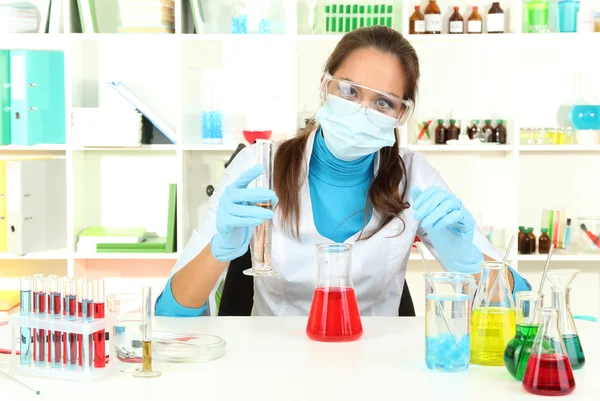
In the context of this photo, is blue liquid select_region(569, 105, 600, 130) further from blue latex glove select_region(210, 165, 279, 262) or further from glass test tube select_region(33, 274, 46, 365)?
glass test tube select_region(33, 274, 46, 365)

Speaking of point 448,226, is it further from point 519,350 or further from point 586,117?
point 586,117

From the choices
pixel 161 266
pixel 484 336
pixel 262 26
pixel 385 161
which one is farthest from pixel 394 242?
pixel 161 266

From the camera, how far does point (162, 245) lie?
3.39 meters

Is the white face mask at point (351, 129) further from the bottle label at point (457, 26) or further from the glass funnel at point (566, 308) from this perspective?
the bottle label at point (457, 26)

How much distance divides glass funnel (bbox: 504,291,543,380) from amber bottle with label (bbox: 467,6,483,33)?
2278 millimetres

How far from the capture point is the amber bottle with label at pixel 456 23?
3.34 m

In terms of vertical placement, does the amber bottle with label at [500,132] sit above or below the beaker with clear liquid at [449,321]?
above

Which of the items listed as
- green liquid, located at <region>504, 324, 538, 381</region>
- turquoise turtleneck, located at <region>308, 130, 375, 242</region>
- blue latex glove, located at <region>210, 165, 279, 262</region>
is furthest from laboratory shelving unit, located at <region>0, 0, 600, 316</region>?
green liquid, located at <region>504, 324, 538, 381</region>

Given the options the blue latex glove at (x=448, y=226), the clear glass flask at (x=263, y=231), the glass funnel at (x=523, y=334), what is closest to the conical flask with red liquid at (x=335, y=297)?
the clear glass flask at (x=263, y=231)

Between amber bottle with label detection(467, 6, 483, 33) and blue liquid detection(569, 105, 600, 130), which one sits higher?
amber bottle with label detection(467, 6, 483, 33)

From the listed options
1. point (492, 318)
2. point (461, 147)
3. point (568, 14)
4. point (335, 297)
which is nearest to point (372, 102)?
point (335, 297)

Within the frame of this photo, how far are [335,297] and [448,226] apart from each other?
1.22 ft

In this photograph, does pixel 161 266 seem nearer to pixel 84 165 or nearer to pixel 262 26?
pixel 84 165

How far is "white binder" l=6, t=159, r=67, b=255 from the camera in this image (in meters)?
3.26
